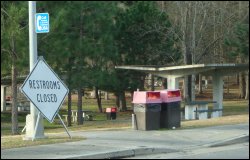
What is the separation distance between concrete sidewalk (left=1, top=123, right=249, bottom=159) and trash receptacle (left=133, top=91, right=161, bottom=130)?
0.52m

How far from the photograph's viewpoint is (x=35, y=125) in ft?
49.1

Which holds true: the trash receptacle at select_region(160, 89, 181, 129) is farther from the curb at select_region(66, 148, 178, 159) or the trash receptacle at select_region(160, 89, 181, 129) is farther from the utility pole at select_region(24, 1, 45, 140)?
the curb at select_region(66, 148, 178, 159)

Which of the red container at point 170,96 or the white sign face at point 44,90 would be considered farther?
the red container at point 170,96

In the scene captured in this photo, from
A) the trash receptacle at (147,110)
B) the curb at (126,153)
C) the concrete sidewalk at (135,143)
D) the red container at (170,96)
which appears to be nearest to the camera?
the curb at (126,153)

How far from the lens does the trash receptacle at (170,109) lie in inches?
714

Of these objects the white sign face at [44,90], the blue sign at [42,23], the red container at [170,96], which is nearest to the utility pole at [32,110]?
the blue sign at [42,23]

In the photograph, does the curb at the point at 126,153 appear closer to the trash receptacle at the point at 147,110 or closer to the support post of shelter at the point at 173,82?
the trash receptacle at the point at 147,110

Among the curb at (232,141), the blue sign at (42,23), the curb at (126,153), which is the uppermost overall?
the blue sign at (42,23)

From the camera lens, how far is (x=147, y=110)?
17.7m

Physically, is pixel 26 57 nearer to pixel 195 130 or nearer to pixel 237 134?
pixel 195 130

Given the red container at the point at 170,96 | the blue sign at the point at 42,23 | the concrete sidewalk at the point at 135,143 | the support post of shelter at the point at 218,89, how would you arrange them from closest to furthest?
1. the concrete sidewalk at the point at 135,143
2. the blue sign at the point at 42,23
3. the red container at the point at 170,96
4. the support post of shelter at the point at 218,89

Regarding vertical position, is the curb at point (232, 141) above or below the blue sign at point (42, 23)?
below

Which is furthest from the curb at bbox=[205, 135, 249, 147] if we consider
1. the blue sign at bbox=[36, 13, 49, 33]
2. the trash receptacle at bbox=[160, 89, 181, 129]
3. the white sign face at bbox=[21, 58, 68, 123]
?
the blue sign at bbox=[36, 13, 49, 33]

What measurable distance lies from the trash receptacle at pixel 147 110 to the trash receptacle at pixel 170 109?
319 millimetres
